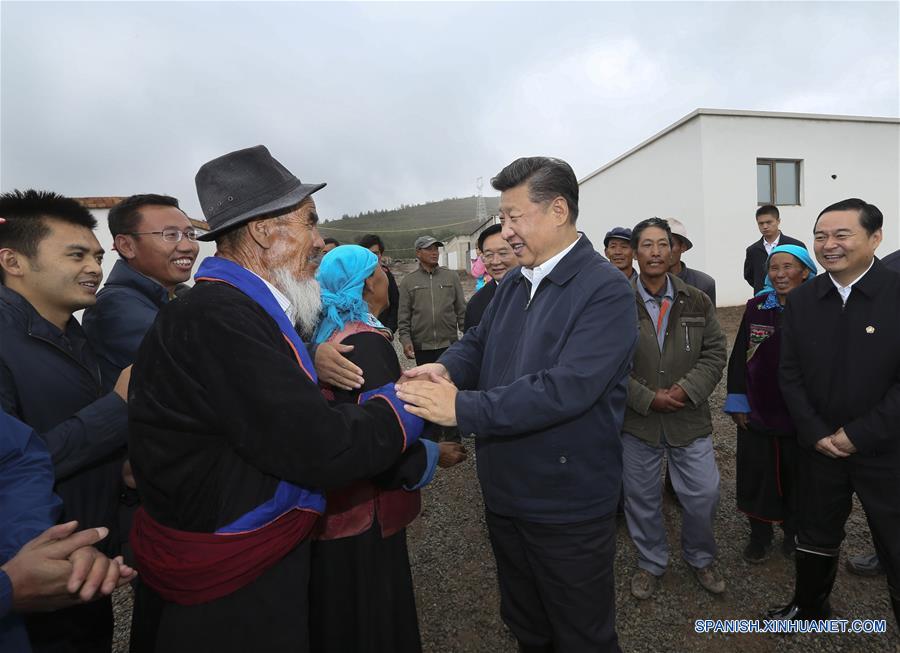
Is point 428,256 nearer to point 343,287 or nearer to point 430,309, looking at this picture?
point 430,309

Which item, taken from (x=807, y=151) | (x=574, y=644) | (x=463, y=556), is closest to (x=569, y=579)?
(x=574, y=644)

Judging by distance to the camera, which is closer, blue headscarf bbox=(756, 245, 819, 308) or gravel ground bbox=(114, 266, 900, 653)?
gravel ground bbox=(114, 266, 900, 653)

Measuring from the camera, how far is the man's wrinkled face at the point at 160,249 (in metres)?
2.86

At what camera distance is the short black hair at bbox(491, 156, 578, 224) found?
2.12 metres

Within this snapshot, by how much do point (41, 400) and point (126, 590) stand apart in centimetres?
261

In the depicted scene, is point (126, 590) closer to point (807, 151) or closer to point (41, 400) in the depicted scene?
point (41, 400)

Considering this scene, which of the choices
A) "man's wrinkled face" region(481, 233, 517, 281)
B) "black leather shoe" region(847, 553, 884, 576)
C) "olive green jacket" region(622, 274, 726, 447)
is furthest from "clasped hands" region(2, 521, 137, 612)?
"black leather shoe" region(847, 553, 884, 576)

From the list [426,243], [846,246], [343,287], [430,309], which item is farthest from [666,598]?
[426,243]

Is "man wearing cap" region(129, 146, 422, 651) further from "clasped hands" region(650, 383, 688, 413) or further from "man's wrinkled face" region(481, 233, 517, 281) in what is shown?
"man's wrinkled face" region(481, 233, 517, 281)

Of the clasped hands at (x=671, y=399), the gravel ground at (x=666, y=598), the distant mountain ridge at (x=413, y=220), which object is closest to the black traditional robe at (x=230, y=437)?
the gravel ground at (x=666, y=598)

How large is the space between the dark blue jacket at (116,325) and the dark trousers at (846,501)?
3.61 meters

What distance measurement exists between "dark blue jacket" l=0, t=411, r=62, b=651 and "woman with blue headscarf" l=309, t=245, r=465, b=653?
0.97m

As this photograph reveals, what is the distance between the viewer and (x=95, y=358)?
2.39 metres

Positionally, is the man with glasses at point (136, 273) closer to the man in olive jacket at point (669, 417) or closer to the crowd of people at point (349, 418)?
Answer: the crowd of people at point (349, 418)
